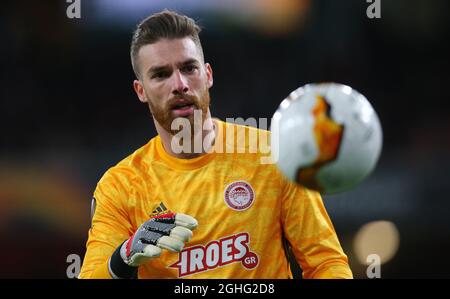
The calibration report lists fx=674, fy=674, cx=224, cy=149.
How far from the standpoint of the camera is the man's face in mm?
4227

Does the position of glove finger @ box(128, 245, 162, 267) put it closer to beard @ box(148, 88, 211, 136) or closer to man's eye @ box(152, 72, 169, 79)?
beard @ box(148, 88, 211, 136)

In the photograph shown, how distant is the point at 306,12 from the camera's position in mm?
8766

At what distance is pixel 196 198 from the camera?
4.22 meters

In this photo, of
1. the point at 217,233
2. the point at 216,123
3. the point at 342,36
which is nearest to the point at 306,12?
the point at 342,36

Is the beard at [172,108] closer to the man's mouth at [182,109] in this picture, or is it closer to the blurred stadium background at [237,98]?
the man's mouth at [182,109]

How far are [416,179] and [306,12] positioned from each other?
2633 mm

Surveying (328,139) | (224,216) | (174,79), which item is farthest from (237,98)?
(328,139)

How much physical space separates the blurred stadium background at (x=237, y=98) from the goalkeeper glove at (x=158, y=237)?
3.67 meters

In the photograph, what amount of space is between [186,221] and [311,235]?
80cm

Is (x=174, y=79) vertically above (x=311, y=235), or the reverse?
(x=174, y=79)

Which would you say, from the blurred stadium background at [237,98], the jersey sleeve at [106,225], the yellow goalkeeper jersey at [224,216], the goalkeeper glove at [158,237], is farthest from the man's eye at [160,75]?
the blurred stadium background at [237,98]

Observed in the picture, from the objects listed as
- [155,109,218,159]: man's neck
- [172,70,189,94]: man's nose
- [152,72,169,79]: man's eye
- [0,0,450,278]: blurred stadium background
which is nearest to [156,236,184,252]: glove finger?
[155,109,218,159]: man's neck

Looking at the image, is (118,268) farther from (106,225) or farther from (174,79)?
(174,79)

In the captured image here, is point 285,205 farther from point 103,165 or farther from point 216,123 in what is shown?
point 103,165
